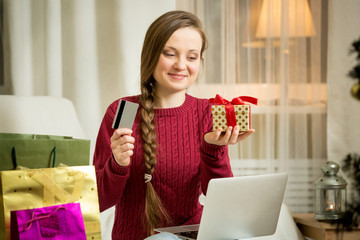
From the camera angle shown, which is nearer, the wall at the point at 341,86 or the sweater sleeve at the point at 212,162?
the sweater sleeve at the point at 212,162

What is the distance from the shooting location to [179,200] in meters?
1.60

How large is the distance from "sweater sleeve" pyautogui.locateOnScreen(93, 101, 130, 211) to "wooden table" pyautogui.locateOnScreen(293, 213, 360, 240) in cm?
105

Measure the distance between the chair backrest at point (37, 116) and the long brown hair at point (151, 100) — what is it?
603mm

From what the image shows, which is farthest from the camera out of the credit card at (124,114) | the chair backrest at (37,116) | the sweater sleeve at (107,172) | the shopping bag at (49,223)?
the chair backrest at (37,116)

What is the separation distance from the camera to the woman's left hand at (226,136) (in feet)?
4.43

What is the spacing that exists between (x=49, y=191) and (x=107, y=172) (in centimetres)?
37

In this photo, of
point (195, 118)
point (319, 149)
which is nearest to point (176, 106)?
point (195, 118)

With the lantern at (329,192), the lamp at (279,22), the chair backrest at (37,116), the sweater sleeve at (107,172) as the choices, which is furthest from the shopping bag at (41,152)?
the lamp at (279,22)

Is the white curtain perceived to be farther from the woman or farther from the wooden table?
the woman

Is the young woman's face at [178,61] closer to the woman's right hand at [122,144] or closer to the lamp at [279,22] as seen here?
the woman's right hand at [122,144]

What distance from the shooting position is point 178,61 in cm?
153

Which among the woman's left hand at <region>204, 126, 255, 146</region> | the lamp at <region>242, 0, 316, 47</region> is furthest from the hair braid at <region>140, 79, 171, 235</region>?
the lamp at <region>242, 0, 316, 47</region>

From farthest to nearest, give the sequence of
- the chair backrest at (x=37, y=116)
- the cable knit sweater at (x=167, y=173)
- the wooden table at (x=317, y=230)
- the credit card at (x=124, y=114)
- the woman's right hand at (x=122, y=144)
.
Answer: the wooden table at (x=317, y=230), the chair backrest at (x=37, y=116), the cable knit sweater at (x=167, y=173), the woman's right hand at (x=122, y=144), the credit card at (x=124, y=114)

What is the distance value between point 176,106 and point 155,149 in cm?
19
